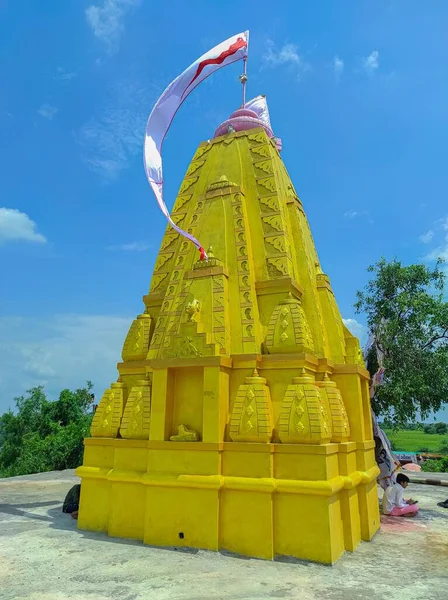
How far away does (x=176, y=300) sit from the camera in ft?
31.1

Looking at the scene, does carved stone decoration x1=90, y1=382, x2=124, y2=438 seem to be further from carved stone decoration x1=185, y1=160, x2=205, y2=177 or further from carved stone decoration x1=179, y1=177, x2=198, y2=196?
carved stone decoration x1=185, y1=160, x2=205, y2=177

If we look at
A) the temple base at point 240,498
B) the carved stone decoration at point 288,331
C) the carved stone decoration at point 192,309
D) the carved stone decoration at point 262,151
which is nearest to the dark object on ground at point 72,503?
the temple base at point 240,498

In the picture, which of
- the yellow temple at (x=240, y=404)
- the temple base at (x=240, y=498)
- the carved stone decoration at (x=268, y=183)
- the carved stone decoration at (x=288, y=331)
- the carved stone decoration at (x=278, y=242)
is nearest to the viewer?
the temple base at (x=240, y=498)

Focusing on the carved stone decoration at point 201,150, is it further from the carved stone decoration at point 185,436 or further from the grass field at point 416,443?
the grass field at point 416,443

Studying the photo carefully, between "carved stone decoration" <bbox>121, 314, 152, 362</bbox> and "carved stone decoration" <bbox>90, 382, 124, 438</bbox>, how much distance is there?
28.8 inches

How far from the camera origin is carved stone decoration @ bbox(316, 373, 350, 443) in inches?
314

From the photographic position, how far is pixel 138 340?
1002 centimetres

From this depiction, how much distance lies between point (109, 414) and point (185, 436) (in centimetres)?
226

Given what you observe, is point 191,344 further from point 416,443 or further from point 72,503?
point 416,443

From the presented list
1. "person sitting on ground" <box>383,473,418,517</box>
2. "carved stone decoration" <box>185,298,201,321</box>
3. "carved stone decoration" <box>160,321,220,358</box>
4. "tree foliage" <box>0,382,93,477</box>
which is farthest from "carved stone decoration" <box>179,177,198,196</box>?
"tree foliage" <box>0,382,93,477</box>

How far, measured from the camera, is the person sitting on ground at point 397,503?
10.5 m

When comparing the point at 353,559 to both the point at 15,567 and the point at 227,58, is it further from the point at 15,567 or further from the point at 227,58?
the point at 227,58

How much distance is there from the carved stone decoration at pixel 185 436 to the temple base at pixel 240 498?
0.11 m

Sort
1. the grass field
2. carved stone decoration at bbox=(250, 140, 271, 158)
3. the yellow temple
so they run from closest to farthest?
1. the yellow temple
2. carved stone decoration at bbox=(250, 140, 271, 158)
3. the grass field
